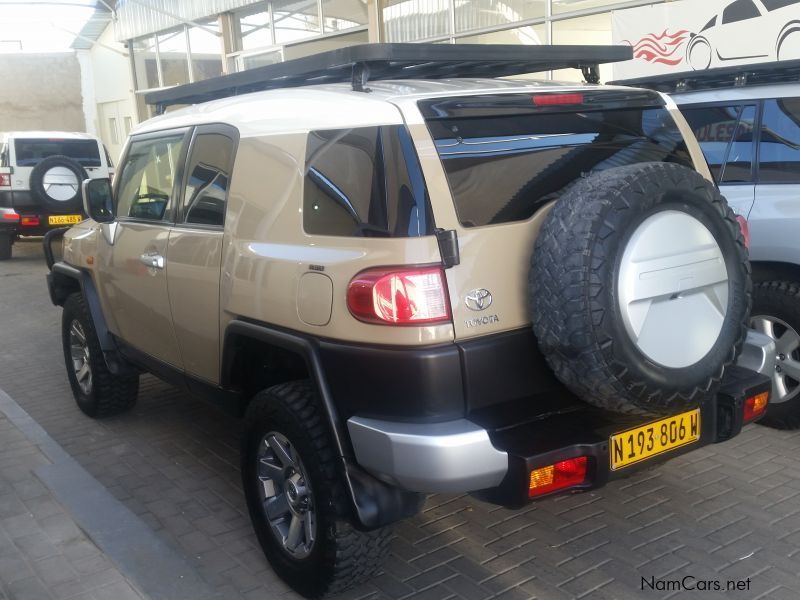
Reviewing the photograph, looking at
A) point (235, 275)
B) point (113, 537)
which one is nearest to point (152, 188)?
point (235, 275)

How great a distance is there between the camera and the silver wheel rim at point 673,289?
253 cm

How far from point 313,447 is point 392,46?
142 cm

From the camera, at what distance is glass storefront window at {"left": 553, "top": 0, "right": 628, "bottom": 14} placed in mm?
9516

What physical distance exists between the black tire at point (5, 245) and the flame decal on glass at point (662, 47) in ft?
32.1

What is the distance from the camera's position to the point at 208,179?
352cm

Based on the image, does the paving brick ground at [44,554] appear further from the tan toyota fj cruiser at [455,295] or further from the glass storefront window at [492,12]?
the glass storefront window at [492,12]

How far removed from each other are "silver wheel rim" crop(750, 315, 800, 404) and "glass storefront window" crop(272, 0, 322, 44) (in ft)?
38.9

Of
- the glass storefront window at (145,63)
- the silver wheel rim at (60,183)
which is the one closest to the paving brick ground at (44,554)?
the silver wheel rim at (60,183)

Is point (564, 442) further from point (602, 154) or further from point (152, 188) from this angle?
point (152, 188)

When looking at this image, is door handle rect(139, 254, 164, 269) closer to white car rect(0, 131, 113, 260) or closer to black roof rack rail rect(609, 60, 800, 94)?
black roof rack rail rect(609, 60, 800, 94)

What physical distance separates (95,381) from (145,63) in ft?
59.9

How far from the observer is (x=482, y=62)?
10.7 feet

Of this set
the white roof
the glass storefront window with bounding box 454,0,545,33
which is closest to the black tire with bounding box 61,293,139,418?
the white roof

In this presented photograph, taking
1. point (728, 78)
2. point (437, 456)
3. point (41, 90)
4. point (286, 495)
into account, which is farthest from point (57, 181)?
point (41, 90)
